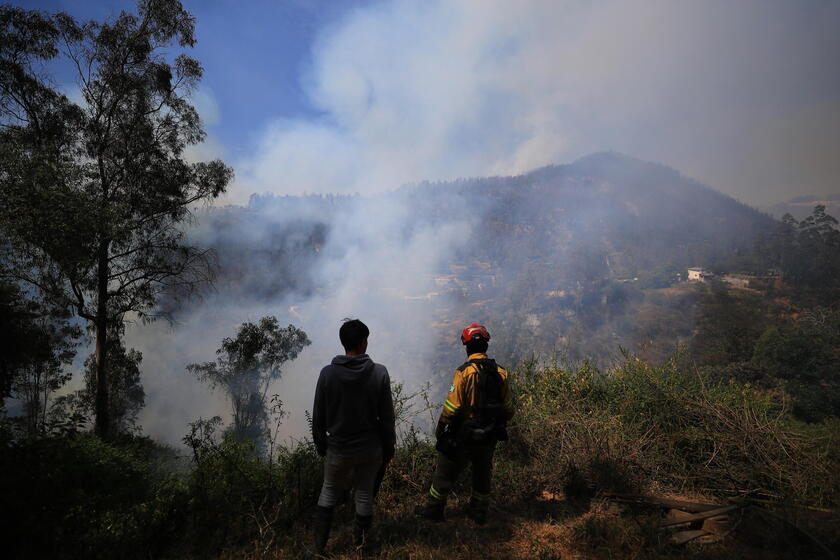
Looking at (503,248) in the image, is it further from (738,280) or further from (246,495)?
(246,495)

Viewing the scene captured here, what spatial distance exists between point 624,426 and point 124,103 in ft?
40.7

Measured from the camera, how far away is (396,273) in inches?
3007

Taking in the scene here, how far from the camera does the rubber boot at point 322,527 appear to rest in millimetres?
2447

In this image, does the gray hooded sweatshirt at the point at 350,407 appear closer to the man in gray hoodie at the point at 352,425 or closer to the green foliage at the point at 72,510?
the man in gray hoodie at the point at 352,425

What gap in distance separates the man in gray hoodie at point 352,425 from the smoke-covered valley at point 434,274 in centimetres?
2062

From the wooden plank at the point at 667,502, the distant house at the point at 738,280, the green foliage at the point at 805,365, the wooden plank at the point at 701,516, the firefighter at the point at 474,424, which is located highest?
the distant house at the point at 738,280

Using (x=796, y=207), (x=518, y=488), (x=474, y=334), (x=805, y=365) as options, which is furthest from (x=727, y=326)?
(x=796, y=207)

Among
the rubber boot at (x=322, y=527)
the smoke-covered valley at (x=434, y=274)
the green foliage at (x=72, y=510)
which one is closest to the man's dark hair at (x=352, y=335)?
the rubber boot at (x=322, y=527)

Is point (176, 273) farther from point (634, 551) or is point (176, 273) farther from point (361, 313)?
point (361, 313)

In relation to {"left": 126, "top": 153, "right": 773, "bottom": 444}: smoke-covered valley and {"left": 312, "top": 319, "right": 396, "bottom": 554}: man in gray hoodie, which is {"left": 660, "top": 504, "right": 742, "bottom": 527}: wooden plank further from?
{"left": 126, "top": 153, "right": 773, "bottom": 444}: smoke-covered valley

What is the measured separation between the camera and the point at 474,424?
283cm

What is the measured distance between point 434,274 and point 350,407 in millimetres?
81505

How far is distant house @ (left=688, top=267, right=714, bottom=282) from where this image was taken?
212 feet

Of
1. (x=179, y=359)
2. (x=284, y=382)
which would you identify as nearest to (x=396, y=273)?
(x=284, y=382)
